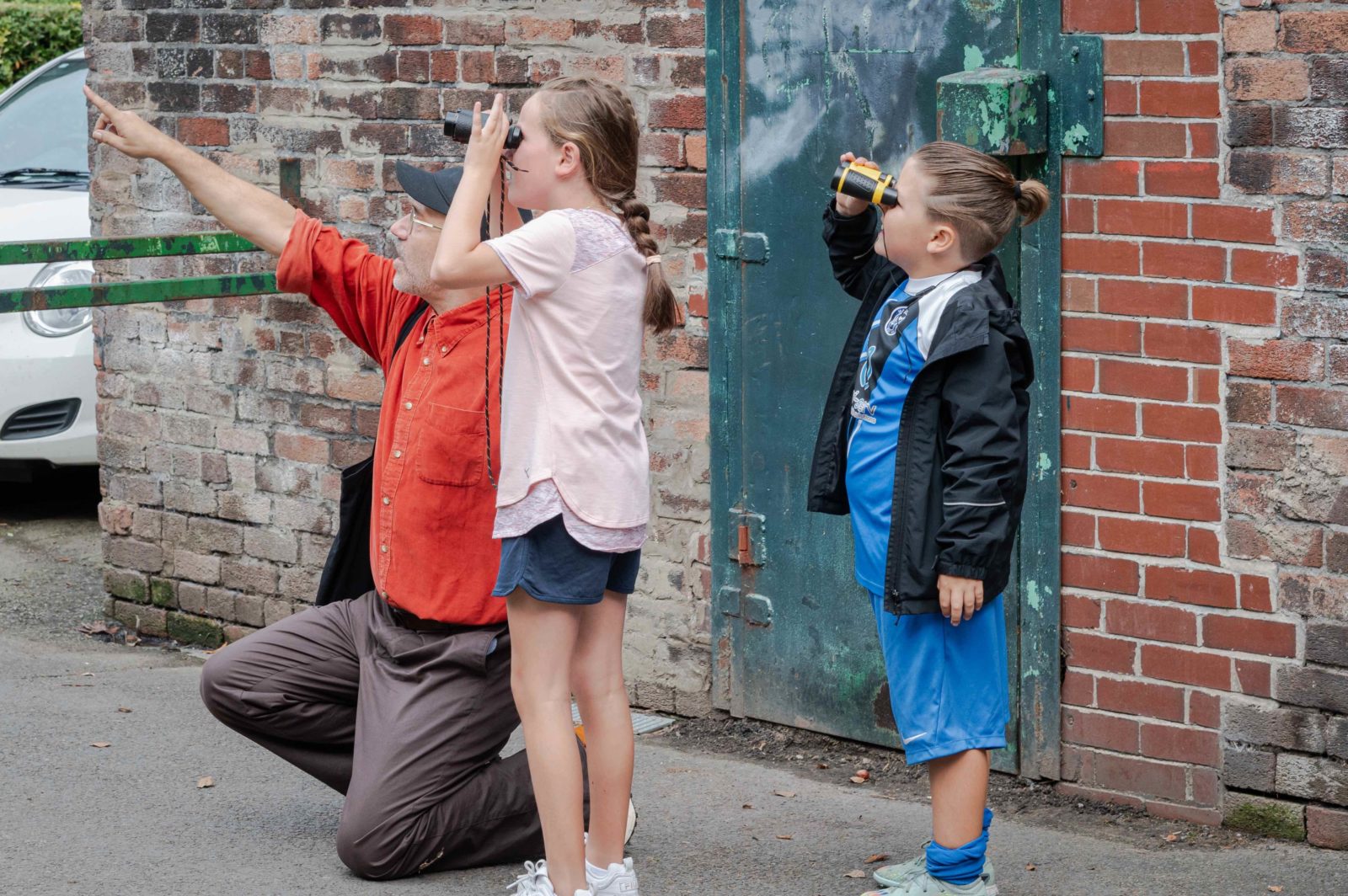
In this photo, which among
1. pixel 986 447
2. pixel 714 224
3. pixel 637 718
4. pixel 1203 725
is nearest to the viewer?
pixel 986 447

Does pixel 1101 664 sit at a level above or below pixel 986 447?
below

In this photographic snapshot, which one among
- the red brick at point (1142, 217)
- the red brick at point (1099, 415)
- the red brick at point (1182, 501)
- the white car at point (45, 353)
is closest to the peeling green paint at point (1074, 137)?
the red brick at point (1142, 217)

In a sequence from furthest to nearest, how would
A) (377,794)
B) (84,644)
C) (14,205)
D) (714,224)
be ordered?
(14,205), (84,644), (714,224), (377,794)

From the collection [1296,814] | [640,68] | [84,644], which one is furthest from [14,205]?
[1296,814]

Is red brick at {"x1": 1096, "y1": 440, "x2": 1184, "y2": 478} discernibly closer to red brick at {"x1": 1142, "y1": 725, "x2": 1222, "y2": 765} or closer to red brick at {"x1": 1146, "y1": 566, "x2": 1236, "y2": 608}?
red brick at {"x1": 1146, "y1": 566, "x2": 1236, "y2": 608}

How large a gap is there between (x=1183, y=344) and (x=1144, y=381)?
0.13 meters

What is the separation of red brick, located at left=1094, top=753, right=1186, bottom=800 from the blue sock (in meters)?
0.82

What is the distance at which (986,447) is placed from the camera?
Result: 3.29 meters

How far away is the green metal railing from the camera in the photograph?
439cm

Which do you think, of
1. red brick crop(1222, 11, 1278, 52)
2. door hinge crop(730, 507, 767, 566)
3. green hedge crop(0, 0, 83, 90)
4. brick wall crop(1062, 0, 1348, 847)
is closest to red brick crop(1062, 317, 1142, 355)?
brick wall crop(1062, 0, 1348, 847)

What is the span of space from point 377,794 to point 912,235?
1655 mm

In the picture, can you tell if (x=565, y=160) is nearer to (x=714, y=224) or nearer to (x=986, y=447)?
(x=986, y=447)

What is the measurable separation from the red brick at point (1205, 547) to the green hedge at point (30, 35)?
12272 millimetres

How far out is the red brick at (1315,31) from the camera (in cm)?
366
